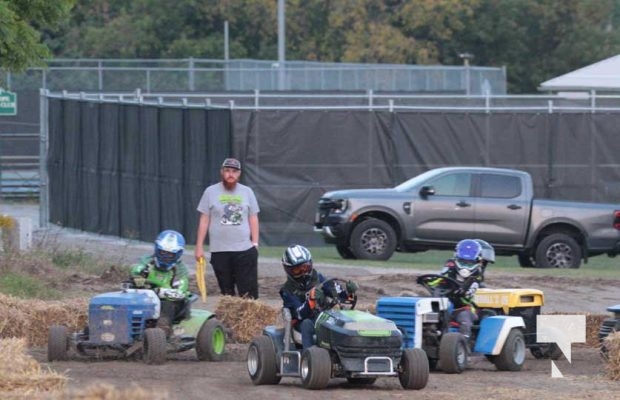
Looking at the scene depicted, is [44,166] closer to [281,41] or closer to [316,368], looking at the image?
[281,41]

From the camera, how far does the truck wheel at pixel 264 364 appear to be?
11.5 metres

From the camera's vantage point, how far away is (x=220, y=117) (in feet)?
89.3

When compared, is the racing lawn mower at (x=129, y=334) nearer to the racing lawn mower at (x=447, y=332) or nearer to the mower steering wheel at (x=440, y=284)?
the racing lawn mower at (x=447, y=332)

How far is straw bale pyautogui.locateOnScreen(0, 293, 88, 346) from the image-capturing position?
13953mm

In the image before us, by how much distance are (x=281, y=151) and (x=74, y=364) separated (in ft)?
49.6

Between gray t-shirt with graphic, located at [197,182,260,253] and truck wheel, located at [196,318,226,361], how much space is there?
1.75 meters

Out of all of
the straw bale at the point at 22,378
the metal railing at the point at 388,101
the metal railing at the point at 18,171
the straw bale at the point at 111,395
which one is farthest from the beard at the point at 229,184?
the metal railing at the point at 18,171

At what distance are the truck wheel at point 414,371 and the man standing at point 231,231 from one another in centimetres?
403

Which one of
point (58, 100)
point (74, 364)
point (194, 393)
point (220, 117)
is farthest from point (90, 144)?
point (194, 393)

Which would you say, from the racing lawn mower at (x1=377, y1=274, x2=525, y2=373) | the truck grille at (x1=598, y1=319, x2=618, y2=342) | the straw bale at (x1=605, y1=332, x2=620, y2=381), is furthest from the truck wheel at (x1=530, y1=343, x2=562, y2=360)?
the straw bale at (x1=605, y1=332, x2=620, y2=381)

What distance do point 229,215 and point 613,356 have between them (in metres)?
4.58

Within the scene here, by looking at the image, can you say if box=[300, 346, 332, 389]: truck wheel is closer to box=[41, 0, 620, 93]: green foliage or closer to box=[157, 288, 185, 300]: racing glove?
box=[157, 288, 185, 300]: racing glove

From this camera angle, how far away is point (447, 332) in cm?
1284

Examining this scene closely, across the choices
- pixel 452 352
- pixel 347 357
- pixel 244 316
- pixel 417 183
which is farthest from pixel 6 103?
pixel 347 357
